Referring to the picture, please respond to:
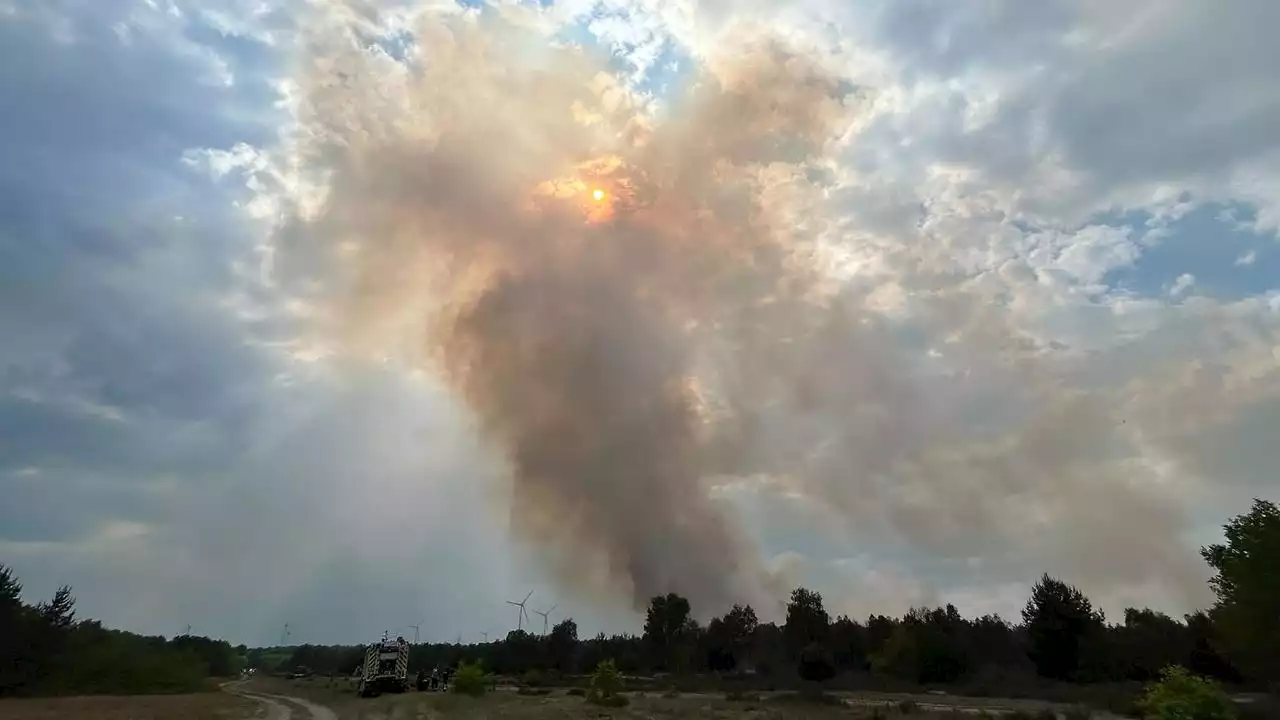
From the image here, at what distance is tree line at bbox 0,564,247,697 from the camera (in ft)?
249

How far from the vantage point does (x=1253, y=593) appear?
46562 millimetres

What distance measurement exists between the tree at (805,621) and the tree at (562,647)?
41933mm

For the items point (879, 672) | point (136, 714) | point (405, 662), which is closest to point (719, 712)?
point (136, 714)

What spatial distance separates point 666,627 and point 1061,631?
85.9m

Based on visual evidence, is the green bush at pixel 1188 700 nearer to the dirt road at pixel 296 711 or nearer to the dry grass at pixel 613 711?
the dry grass at pixel 613 711

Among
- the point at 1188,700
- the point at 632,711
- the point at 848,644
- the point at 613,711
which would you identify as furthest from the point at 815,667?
the point at 1188,700

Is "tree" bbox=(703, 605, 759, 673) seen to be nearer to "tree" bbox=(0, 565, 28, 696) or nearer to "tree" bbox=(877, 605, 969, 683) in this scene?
"tree" bbox=(877, 605, 969, 683)

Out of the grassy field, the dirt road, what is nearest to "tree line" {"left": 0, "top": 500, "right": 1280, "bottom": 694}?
the grassy field

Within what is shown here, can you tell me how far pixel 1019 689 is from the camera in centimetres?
7081

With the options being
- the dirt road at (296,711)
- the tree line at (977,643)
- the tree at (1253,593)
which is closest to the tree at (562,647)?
the tree line at (977,643)

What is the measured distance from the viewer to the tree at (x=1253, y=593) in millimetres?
45781

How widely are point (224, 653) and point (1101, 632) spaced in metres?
187

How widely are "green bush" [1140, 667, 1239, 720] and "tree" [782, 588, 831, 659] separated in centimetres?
11324

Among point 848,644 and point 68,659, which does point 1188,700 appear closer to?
point 68,659
